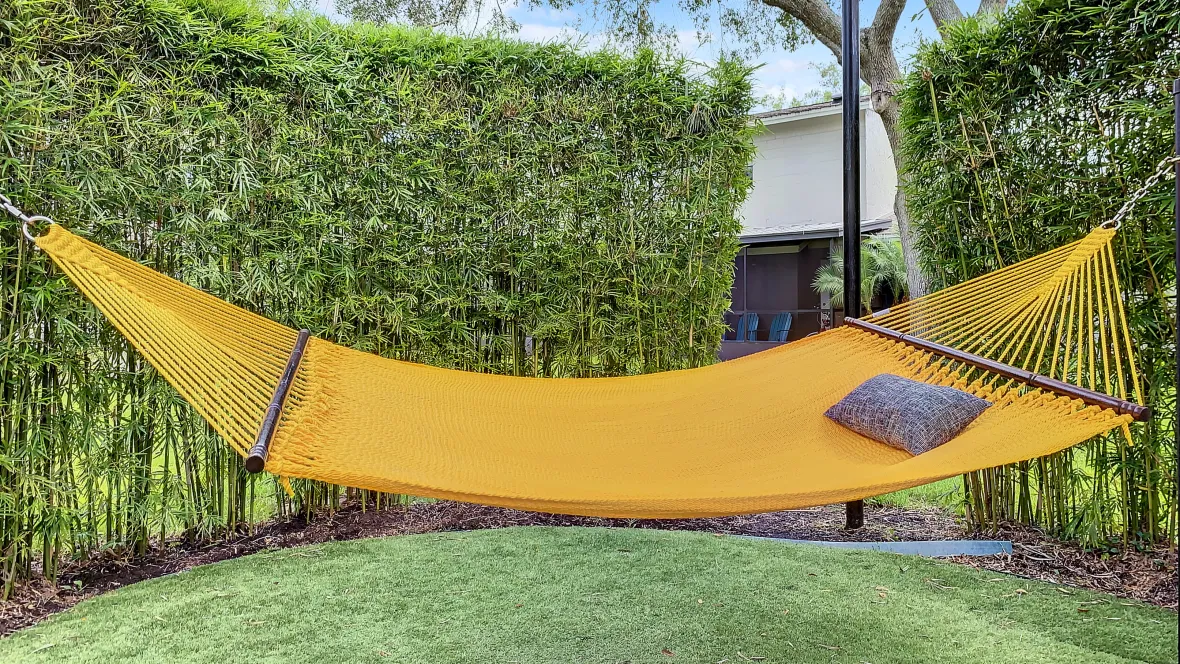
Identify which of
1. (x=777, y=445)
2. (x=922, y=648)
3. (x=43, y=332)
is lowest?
(x=922, y=648)

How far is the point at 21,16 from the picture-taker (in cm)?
187

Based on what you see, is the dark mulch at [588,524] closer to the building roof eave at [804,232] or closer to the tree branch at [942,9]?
the tree branch at [942,9]

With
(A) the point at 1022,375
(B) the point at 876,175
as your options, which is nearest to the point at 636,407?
(A) the point at 1022,375

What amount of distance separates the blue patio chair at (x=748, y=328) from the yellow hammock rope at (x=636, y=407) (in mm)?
6216

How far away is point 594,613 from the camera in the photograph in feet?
6.25

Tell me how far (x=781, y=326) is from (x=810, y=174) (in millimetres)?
1867

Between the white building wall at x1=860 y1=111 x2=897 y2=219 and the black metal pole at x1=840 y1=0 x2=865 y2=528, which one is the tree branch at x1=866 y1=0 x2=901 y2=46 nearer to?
the black metal pole at x1=840 y1=0 x2=865 y2=528

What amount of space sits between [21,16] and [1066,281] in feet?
9.49

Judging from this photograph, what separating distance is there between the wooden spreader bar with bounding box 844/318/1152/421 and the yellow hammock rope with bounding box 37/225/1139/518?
2 centimetres

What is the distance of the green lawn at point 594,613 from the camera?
168 centimetres

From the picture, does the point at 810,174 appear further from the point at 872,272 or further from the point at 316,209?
the point at 316,209

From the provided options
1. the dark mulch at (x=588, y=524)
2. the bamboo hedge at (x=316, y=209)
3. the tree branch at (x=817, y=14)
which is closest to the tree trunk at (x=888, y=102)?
the tree branch at (x=817, y=14)

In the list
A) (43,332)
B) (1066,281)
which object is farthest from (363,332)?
(1066,281)

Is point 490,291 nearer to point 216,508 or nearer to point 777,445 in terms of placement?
point 216,508
